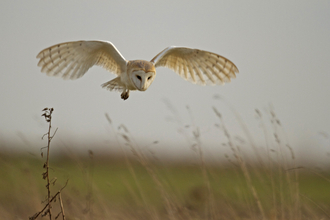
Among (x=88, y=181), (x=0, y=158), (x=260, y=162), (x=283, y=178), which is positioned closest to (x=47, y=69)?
(x=0, y=158)

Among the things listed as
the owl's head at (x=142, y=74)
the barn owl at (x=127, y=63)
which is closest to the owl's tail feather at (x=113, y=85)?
the barn owl at (x=127, y=63)

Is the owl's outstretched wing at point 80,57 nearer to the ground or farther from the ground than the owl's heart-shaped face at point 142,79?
farther from the ground

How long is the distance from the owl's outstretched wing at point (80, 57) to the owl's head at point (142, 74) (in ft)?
1.87

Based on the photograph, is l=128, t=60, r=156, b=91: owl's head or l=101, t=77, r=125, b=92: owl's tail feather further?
l=101, t=77, r=125, b=92: owl's tail feather

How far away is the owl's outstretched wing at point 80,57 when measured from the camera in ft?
11.2

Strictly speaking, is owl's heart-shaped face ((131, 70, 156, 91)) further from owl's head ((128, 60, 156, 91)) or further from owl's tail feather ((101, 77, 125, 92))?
owl's tail feather ((101, 77, 125, 92))

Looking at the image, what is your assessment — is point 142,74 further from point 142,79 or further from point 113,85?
point 113,85

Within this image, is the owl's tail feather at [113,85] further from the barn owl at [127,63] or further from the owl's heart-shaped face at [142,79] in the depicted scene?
the owl's heart-shaped face at [142,79]

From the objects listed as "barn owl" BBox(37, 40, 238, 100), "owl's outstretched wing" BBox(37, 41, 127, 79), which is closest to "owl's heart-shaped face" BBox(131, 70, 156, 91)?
"barn owl" BBox(37, 40, 238, 100)

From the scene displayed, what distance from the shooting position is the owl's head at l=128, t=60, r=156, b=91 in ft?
10.2

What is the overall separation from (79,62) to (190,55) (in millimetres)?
1362

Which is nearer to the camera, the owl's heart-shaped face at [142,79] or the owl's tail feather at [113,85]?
the owl's heart-shaped face at [142,79]

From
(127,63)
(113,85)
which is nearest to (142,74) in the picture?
(127,63)

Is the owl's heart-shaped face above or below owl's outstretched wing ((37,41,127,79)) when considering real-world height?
below
